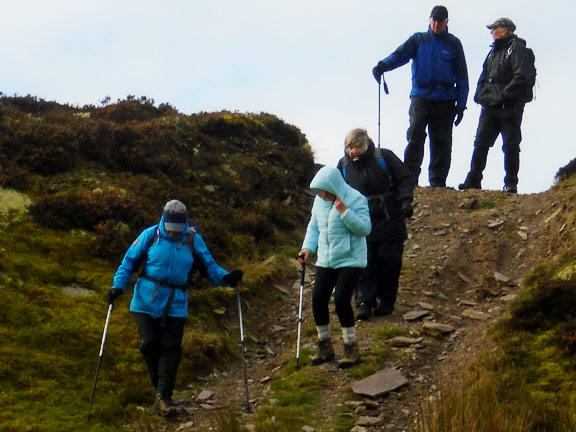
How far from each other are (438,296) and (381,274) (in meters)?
1.52

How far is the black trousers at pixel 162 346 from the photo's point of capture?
28.9 feet

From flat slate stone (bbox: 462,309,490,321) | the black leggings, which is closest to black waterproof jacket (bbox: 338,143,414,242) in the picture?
flat slate stone (bbox: 462,309,490,321)

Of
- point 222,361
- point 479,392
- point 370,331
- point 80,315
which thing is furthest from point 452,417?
point 80,315

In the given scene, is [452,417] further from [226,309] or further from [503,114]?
[503,114]

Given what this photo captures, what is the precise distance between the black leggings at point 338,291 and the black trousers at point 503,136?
7.81 metres

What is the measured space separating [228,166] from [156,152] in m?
2.05

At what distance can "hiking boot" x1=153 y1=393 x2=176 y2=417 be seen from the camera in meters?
8.59

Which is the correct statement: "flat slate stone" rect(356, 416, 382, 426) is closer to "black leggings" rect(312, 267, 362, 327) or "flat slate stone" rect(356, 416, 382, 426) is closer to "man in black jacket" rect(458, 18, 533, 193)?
"black leggings" rect(312, 267, 362, 327)

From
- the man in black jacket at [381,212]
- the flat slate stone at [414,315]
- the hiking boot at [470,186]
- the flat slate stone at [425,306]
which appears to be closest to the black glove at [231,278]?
the man in black jacket at [381,212]

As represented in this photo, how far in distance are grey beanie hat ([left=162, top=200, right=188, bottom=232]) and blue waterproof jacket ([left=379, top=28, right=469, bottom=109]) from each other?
7.53 metres

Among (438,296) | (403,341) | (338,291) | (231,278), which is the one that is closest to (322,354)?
(338,291)

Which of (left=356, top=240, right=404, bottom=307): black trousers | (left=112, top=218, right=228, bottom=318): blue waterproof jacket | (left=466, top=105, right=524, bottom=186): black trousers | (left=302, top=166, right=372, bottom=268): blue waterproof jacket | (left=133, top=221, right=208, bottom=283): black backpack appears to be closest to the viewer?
(left=112, top=218, right=228, bottom=318): blue waterproof jacket

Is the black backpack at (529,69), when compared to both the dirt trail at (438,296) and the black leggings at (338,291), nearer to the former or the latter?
the dirt trail at (438,296)

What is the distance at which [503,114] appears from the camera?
16.0 metres
